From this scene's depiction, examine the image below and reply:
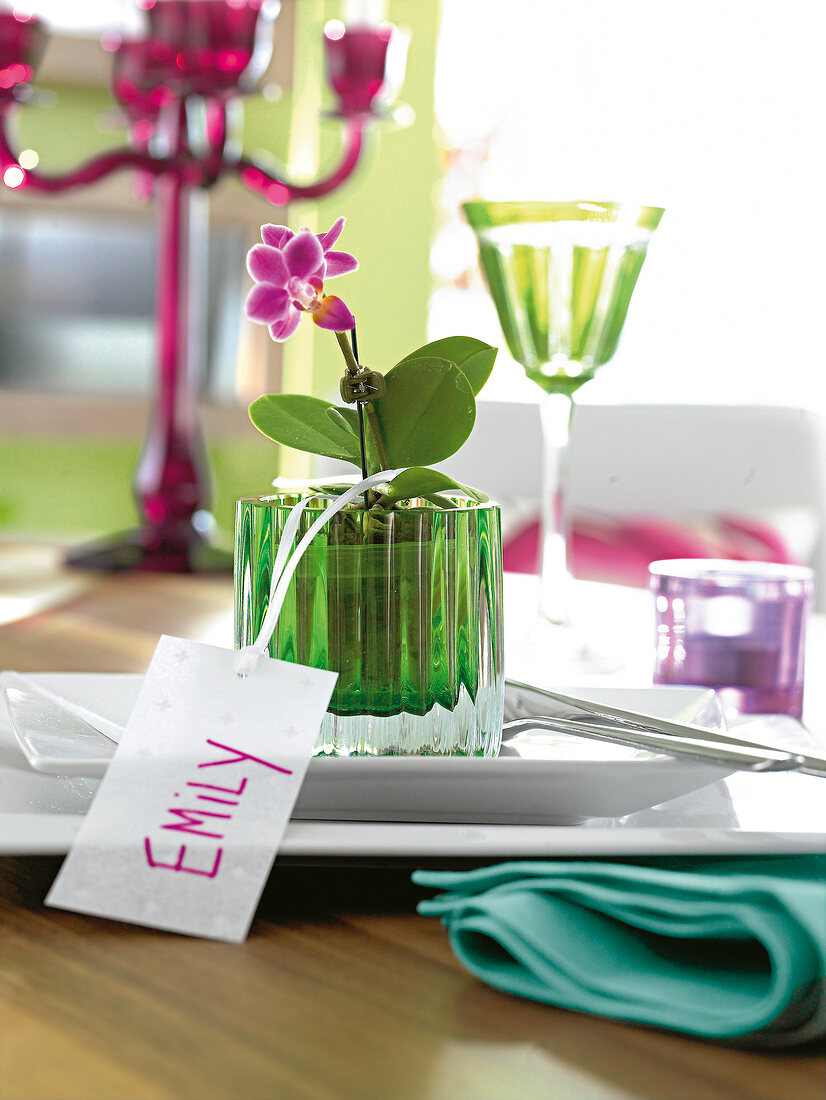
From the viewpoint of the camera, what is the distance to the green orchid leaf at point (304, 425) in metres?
0.48

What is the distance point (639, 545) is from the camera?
172 centimetres

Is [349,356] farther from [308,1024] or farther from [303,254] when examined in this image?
[308,1024]

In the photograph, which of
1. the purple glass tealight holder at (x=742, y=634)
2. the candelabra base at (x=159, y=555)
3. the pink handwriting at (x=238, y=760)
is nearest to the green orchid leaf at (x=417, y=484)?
the pink handwriting at (x=238, y=760)

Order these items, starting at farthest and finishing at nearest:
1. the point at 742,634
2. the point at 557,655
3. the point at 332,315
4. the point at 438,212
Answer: the point at 438,212 → the point at 557,655 → the point at 742,634 → the point at 332,315

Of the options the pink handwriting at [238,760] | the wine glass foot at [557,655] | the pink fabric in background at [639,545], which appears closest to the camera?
the pink handwriting at [238,760]

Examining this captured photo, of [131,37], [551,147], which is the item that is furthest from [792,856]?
[551,147]

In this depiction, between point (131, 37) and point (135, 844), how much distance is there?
1073mm

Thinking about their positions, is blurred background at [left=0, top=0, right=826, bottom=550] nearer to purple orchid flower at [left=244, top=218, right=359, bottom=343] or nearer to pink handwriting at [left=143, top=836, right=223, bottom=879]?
purple orchid flower at [left=244, top=218, right=359, bottom=343]

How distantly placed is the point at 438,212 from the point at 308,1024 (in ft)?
9.08

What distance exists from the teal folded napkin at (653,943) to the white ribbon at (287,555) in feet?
0.35

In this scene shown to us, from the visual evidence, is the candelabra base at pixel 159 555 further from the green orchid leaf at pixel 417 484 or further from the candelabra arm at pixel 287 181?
the green orchid leaf at pixel 417 484

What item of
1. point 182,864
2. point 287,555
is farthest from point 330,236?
point 182,864

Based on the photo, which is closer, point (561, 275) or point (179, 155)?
point (561, 275)

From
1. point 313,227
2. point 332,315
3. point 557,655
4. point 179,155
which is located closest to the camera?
point 332,315
